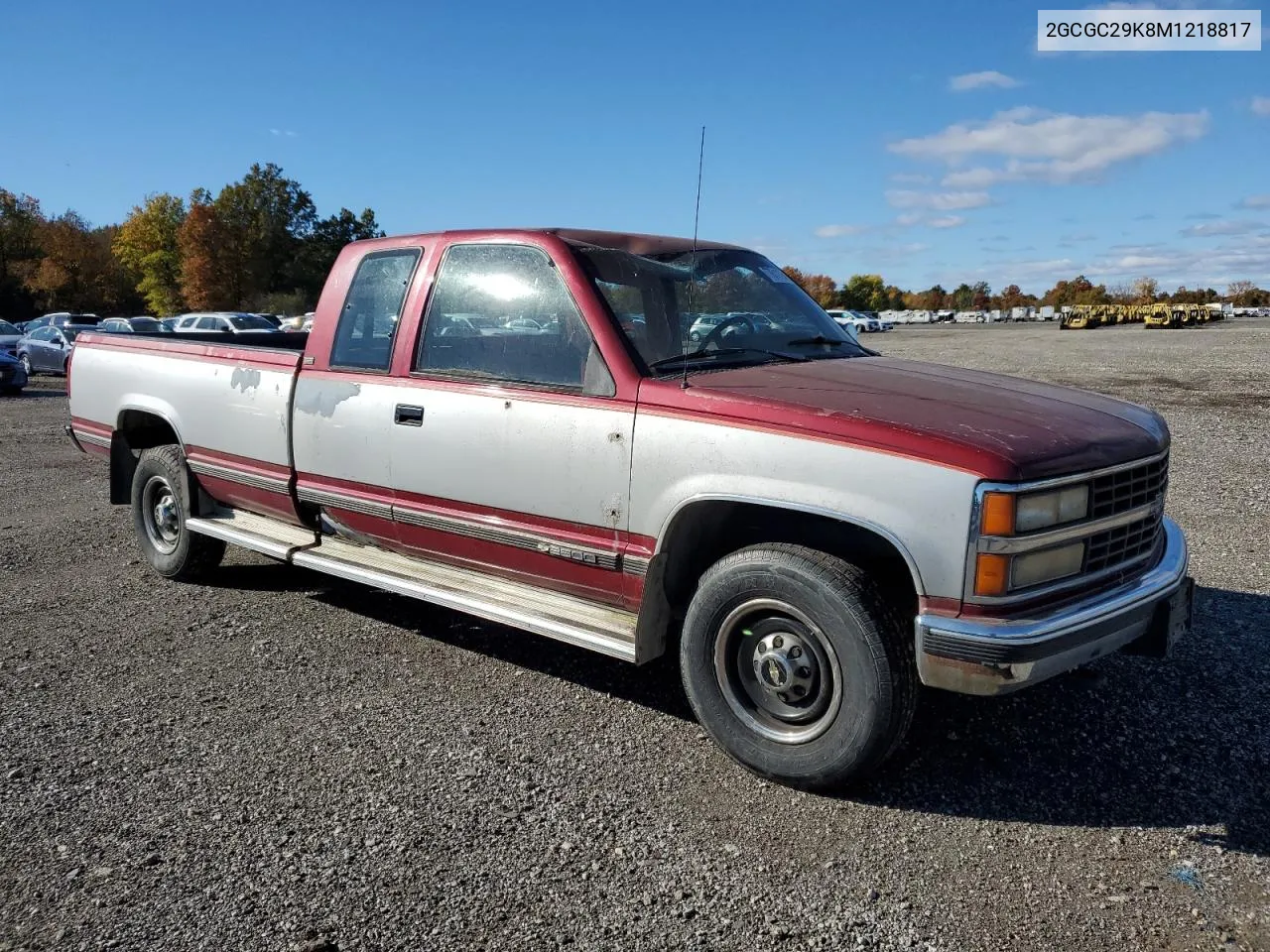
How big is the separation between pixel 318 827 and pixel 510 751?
0.78m

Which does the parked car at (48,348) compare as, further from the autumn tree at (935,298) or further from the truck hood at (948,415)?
the autumn tree at (935,298)

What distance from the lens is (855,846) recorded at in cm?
305

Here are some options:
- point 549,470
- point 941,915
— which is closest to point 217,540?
point 549,470

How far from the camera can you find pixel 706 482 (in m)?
3.44

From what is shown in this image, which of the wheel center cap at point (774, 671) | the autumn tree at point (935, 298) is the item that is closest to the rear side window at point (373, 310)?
the wheel center cap at point (774, 671)

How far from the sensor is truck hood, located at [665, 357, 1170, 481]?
3021 millimetres

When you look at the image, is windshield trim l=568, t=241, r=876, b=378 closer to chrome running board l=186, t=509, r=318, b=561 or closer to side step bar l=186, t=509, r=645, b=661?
side step bar l=186, t=509, r=645, b=661

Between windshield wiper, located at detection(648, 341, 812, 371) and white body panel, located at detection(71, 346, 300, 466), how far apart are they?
7.25 feet

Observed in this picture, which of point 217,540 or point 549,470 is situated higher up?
point 549,470

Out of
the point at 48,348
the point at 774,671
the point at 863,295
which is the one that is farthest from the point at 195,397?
the point at 863,295

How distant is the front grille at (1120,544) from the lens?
3.29 m

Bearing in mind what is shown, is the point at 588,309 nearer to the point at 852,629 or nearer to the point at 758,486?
the point at 758,486

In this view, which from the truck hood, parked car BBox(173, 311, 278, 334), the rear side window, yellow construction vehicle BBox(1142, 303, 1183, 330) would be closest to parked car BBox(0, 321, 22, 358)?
parked car BBox(173, 311, 278, 334)

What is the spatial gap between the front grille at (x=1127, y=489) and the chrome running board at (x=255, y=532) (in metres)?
3.74
